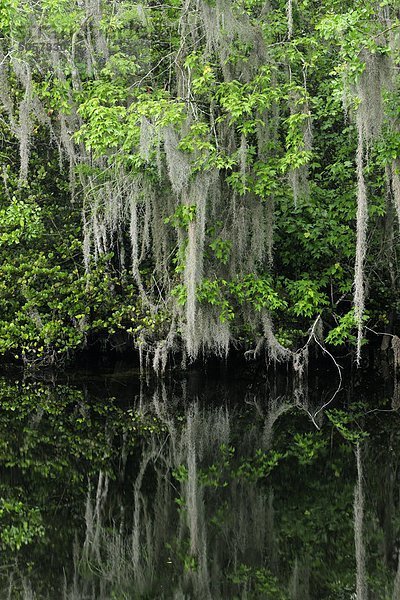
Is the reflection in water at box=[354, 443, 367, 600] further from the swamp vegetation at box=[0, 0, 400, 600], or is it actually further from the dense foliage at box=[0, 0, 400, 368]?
the dense foliage at box=[0, 0, 400, 368]

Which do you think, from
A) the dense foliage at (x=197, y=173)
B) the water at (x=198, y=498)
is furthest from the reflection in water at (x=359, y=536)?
the dense foliage at (x=197, y=173)

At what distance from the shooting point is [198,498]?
6301mm

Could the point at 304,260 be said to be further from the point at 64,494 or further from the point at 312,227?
the point at 64,494

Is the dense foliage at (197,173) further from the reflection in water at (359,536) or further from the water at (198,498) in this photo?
the reflection in water at (359,536)

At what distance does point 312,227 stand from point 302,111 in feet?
5.44

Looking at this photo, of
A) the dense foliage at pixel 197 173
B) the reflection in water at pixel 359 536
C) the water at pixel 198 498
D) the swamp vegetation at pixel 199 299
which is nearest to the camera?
the reflection in water at pixel 359 536

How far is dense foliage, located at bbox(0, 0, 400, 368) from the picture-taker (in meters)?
8.66

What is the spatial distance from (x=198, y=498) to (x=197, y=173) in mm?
3768

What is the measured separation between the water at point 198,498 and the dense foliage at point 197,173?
3.72 ft

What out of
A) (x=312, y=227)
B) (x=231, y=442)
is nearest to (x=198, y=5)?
(x=312, y=227)

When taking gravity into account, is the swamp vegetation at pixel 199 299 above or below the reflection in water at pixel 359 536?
above

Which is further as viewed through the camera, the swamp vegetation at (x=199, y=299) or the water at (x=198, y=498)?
the swamp vegetation at (x=199, y=299)

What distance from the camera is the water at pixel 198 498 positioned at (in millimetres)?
4895

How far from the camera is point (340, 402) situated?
973cm
